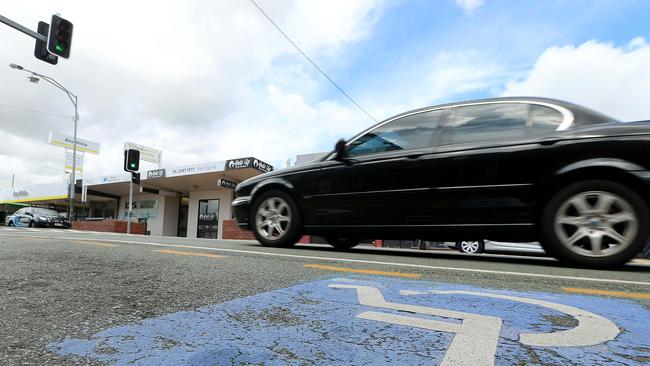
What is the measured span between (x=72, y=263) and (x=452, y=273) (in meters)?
3.11

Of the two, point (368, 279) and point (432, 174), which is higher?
point (432, 174)

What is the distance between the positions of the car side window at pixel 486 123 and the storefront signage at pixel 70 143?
48.8 metres

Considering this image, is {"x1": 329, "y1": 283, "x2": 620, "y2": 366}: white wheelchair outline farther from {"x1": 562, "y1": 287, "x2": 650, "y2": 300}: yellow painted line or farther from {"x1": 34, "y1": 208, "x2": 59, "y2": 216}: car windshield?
{"x1": 34, "y1": 208, "x2": 59, "y2": 216}: car windshield

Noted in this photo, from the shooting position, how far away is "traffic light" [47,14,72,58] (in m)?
11.6

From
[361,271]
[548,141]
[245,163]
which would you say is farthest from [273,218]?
[245,163]

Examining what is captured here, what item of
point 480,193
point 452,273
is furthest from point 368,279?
point 480,193

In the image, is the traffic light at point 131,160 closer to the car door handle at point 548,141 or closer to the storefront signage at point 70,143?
the car door handle at point 548,141

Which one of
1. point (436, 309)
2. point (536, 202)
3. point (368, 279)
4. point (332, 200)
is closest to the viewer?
point (436, 309)

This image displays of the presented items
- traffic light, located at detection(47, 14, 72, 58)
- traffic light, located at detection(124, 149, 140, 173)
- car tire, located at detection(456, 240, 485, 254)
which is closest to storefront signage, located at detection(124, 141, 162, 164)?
traffic light, located at detection(124, 149, 140, 173)

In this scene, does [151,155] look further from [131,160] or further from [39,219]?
[131,160]

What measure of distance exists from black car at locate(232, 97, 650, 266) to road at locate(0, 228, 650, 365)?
1.90 feet

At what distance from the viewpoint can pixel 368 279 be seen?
2781mm

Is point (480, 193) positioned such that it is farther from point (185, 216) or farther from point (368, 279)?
point (185, 216)

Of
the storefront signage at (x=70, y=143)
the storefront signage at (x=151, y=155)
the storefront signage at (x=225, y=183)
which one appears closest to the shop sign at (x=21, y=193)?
the storefront signage at (x=70, y=143)
